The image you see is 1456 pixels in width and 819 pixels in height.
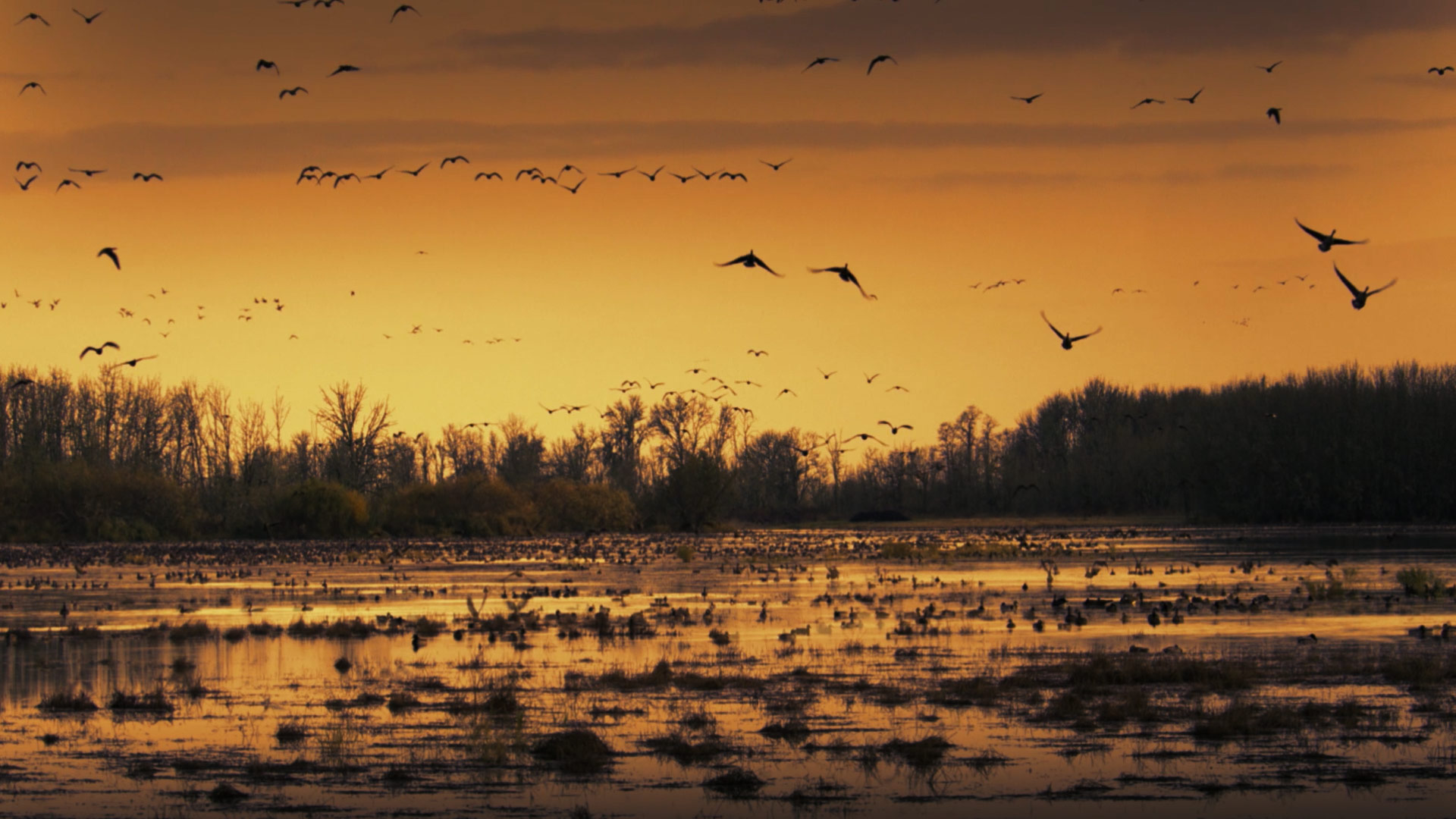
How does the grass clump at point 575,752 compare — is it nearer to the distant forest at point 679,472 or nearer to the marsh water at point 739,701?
the marsh water at point 739,701

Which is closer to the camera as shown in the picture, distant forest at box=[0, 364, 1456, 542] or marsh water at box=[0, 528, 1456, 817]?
marsh water at box=[0, 528, 1456, 817]

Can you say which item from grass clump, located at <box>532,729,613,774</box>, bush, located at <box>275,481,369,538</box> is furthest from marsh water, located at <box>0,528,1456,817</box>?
bush, located at <box>275,481,369,538</box>

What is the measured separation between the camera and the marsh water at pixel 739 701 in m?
14.9

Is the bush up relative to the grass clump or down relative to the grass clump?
up

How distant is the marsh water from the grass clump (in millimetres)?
45

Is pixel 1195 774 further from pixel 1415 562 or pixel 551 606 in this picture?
pixel 1415 562

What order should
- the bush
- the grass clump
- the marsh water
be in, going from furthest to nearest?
the bush → the grass clump → the marsh water

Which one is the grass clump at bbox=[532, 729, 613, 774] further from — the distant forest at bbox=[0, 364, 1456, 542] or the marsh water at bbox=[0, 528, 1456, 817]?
the distant forest at bbox=[0, 364, 1456, 542]

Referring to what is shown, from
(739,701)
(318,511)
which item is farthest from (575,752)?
(318,511)

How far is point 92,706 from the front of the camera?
20344 mm

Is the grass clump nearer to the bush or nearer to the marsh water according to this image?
the marsh water

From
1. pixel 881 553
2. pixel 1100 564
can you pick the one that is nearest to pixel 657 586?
pixel 1100 564

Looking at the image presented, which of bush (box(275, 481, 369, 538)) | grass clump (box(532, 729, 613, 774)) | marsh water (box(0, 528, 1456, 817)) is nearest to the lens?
marsh water (box(0, 528, 1456, 817))

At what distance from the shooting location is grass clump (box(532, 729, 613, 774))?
634 inches
